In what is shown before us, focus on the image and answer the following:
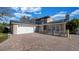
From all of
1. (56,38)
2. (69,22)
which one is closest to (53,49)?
(56,38)

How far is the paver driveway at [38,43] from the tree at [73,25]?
24 centimetres

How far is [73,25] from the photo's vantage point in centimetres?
820

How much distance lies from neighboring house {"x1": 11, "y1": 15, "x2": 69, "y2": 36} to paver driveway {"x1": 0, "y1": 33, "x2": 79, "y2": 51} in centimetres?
18

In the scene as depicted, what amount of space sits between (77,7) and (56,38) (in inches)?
51.1

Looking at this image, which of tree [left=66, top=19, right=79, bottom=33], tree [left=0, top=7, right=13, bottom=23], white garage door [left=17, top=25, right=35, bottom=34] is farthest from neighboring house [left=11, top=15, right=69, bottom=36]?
tree [left=0, top=7, right=13, bottom=23]

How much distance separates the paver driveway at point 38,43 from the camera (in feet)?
26.8

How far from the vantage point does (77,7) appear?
8.13 metres

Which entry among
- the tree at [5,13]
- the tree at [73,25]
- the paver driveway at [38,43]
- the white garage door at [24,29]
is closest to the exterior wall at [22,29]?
the white garage door at [24,29]

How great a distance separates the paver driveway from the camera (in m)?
8.18

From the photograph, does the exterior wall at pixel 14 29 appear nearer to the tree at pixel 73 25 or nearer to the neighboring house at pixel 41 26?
the neighboring house at pixel 41 26

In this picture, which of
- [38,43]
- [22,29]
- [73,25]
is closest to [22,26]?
[22,29]

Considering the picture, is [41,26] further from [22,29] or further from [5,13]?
[5,13]

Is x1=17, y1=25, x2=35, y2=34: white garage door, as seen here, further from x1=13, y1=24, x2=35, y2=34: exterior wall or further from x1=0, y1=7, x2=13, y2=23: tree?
x1=0, y1=7, x2=13, y2=23: tree
